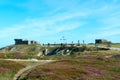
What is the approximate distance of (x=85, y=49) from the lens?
545 ft

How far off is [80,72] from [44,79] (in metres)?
10.7

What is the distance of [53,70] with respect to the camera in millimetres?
64125

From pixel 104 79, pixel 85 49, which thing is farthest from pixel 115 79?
pixel 85 49

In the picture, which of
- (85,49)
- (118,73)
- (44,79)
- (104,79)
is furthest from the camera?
(85,49)

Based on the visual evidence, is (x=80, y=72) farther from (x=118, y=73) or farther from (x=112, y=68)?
(x=112, y=68)

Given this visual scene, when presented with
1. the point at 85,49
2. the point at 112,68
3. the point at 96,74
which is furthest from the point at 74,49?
the point at 96,74

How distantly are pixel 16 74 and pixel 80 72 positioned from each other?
12.6m

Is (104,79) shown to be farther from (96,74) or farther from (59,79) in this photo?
(59,79)

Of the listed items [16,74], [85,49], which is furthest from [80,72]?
[85,49]

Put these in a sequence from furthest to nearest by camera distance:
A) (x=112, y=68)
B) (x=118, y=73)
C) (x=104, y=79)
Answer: (x=112, y=68) → (x=118, y=73) → (x=104, y=79)

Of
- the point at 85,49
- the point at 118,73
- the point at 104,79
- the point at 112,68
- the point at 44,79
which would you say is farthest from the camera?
the point at 85,49

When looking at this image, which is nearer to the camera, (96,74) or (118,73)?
(96,74)

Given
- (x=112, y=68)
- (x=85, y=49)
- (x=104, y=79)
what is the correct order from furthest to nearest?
(x=85, y=49)
(x=112, y=68)
(x=104, y=79)

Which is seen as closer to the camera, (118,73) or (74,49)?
(118,73)
